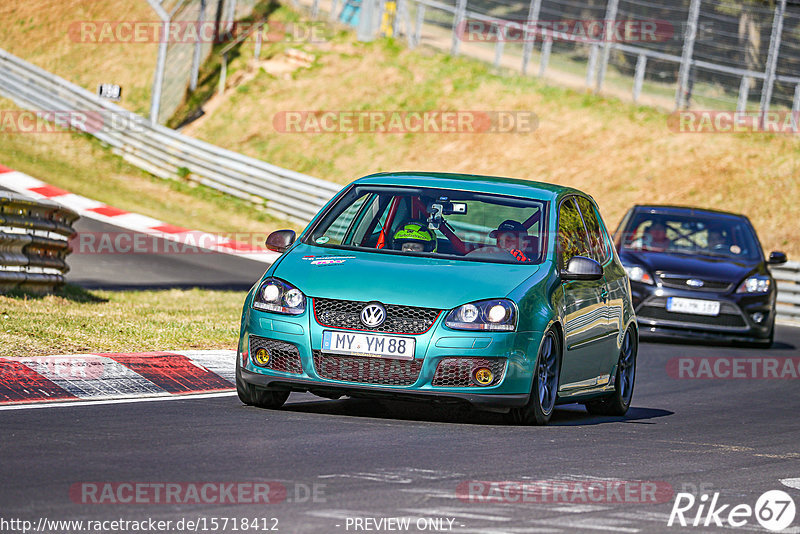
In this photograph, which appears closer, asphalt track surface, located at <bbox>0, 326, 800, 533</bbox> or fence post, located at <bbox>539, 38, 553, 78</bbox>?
asphalt track surface, located at <bbox>0, 326, 800, 533</bbox>

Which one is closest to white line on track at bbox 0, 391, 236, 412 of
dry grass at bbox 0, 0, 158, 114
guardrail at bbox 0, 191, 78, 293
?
guardrail at bbox 0, 191, 78, 293

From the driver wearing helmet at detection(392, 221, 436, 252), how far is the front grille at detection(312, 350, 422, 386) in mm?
1123

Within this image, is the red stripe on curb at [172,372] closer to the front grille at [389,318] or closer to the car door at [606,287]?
the front grille at [389,318]

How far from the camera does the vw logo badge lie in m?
8.17

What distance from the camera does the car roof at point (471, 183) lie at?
9555 mm

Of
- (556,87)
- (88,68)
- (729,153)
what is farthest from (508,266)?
(88,68)

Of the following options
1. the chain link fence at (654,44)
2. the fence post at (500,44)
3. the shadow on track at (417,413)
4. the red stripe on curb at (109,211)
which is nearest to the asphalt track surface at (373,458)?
the shadow on track at (417,413)

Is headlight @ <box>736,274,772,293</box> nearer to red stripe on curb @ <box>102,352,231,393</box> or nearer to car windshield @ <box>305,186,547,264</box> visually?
car windshield @ <box>305,186,547,264</box>

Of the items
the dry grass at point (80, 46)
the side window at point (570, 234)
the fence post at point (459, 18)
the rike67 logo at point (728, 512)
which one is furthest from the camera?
the dry grass at point (80, 46)

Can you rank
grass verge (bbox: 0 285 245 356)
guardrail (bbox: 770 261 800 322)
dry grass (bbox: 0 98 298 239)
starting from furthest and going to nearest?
1. dry grass (bbox: 0 98 298 239)
2. guardrail (bbox: 770 261 800 322)
3. grass verge (bbox: 0 285 245 356)

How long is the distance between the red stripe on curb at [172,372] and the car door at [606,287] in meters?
2.65

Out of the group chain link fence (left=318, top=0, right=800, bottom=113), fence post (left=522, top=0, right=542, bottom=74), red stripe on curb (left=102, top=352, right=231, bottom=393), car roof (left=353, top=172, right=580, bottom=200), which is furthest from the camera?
fence post (left=522, top=0, right=542, bottom=74)

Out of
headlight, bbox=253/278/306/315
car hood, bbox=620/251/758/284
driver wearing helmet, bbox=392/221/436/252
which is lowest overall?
car hood, bbox=620/251/758/284

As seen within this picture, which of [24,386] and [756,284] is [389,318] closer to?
[24,386]
